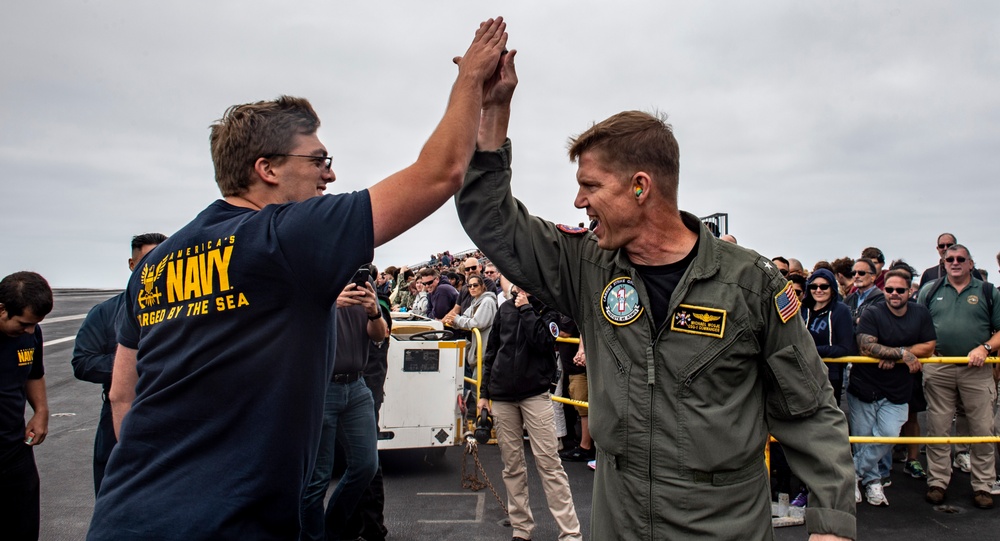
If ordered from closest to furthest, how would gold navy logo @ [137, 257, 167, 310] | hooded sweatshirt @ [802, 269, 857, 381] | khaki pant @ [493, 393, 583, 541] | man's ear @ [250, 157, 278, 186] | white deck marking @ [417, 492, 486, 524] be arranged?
gold navy logo @ [137, 257, 167, 310] → man's ear @ [250, 157, 278, 186] → khaki pant @ [493, 393, 583, 541] → white deck marking @ [417, 492, 486, 524] → hooded sweatshirt @ [802, 269, 857, 381]

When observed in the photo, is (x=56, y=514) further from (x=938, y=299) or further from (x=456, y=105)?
(x=938, y=299)

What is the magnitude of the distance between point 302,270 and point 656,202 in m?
1.24

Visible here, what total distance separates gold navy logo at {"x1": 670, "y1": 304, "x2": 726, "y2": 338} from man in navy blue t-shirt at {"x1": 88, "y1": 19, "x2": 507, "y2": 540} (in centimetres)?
89

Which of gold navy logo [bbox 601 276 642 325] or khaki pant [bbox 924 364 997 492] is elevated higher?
gold navy logo [bbox 601 276 642 325]

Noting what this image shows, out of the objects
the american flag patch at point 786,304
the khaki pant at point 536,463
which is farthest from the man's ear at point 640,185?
the khaki pant at point 536,463

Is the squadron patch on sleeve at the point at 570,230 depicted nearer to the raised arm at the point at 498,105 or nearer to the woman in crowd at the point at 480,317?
the raised arm at the point at 498,105

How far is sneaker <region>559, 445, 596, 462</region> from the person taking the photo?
7879mm

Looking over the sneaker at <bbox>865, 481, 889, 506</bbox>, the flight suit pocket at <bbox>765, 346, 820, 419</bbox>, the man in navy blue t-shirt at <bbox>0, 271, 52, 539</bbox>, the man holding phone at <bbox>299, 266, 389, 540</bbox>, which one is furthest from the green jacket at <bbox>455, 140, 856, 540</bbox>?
Result: the sneaker at <bbox>865, 481, 889, 506</bbox>

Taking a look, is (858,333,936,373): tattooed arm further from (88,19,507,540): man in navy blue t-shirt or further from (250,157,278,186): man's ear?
(250,157,278,186): man's ear

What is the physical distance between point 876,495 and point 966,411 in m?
1.36

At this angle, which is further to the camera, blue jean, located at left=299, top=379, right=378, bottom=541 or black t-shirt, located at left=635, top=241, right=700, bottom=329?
Result: blue jean, located at left=299, top=379, right=378, bottom=541

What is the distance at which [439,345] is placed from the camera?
7.16m

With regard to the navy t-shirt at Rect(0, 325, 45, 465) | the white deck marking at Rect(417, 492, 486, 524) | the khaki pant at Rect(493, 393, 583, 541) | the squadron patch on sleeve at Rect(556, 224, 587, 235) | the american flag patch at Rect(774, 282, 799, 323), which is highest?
the squadron patch on sleeve at Rect(556, 224, 587, 235)

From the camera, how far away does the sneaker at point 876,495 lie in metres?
6.07
